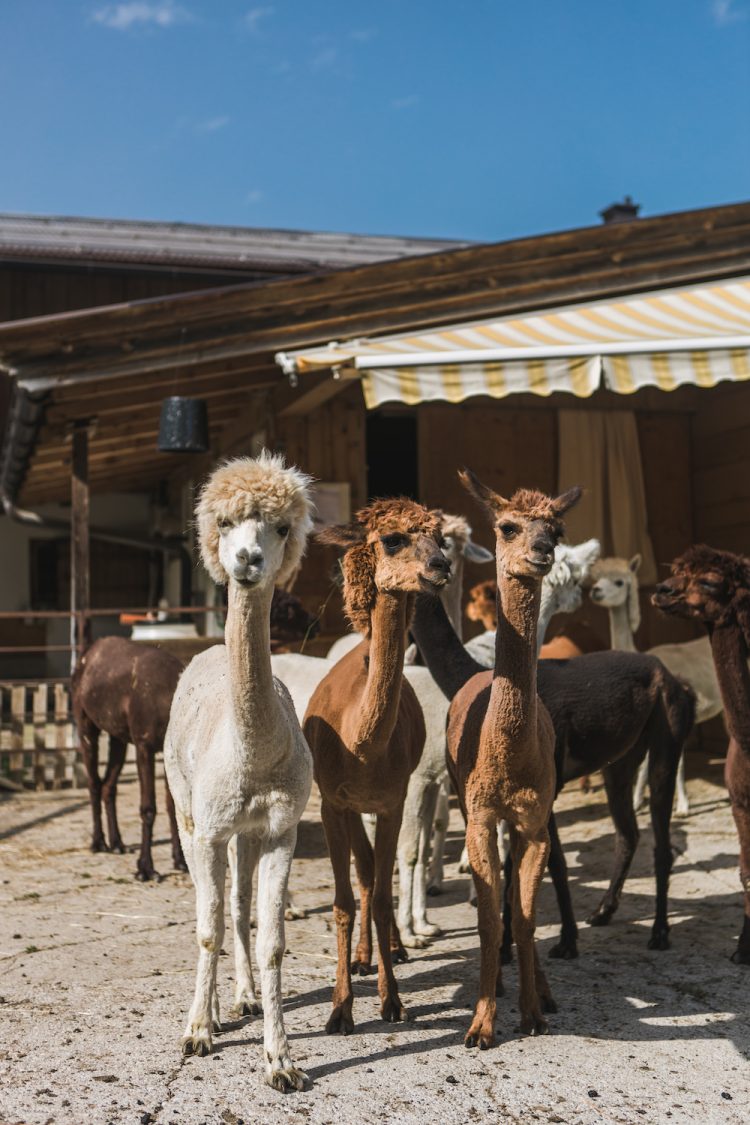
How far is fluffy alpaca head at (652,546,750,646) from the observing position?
4.83m

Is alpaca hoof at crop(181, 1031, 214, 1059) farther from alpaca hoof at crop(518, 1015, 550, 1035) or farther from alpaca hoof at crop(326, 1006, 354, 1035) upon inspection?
alpaca hoof at crop(518, 1015, 550, 1035)

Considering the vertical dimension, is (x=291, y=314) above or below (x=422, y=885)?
above

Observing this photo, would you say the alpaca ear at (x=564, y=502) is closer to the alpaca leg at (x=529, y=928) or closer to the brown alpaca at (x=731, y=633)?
the brown alpaca at (x=731, y=633)

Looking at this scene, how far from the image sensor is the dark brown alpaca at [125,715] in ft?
21.6

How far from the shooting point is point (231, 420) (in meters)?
12.3

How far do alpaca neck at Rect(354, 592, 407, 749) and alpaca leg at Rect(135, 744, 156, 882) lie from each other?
2.80 m

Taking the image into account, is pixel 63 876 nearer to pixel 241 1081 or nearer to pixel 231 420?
pixel 241 1081

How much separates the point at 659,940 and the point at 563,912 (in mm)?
480

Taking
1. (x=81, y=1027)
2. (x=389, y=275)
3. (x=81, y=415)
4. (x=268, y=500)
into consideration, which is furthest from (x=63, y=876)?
(x=389, y=275)

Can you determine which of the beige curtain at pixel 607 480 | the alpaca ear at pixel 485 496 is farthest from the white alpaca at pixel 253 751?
the beige curtain at pixel 607 480

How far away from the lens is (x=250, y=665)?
3590 millimetres

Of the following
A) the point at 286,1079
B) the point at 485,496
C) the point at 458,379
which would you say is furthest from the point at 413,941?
the point at 458,379

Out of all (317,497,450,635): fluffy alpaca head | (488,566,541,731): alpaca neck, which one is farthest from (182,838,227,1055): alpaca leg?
(488,566,541,731): alpaca neck

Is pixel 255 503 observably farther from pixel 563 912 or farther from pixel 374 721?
pixel 563 912
